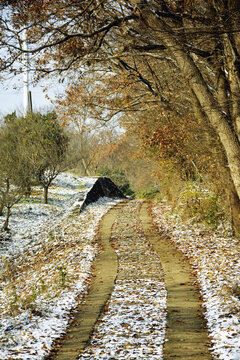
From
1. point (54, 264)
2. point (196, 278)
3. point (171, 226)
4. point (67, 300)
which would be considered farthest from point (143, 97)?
point (67, 300)

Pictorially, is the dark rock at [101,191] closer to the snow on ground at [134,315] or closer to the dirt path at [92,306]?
the dirt path at [92,306]

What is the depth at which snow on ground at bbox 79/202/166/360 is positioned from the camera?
497 cm

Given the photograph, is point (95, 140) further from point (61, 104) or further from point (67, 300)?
point (67, 300)

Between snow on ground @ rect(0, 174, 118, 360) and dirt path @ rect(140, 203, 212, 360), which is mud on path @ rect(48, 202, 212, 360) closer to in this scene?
dirt path @ rect(140, 203, 212, 360)

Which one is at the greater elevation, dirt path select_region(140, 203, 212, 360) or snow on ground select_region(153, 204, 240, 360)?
snow on ground select_region(153, 204, 240, 360)

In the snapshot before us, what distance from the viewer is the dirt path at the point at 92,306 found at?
5150 millimetres

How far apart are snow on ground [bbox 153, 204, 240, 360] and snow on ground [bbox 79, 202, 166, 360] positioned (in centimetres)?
80

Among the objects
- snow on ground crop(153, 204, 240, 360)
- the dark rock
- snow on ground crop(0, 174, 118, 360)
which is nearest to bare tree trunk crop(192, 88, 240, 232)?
snow on ground crop(153, 204, 240, 360)

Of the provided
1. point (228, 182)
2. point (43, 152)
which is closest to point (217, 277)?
point (228, 182)

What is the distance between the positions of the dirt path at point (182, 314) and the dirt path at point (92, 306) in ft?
4.01

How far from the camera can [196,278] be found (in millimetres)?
8047

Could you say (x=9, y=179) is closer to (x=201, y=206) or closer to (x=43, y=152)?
(x=43, y=152)

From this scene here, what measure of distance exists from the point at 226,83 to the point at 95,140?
3717 cm

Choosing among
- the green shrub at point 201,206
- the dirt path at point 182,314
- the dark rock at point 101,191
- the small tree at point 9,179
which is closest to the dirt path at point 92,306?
the dirt path at point 182,314
